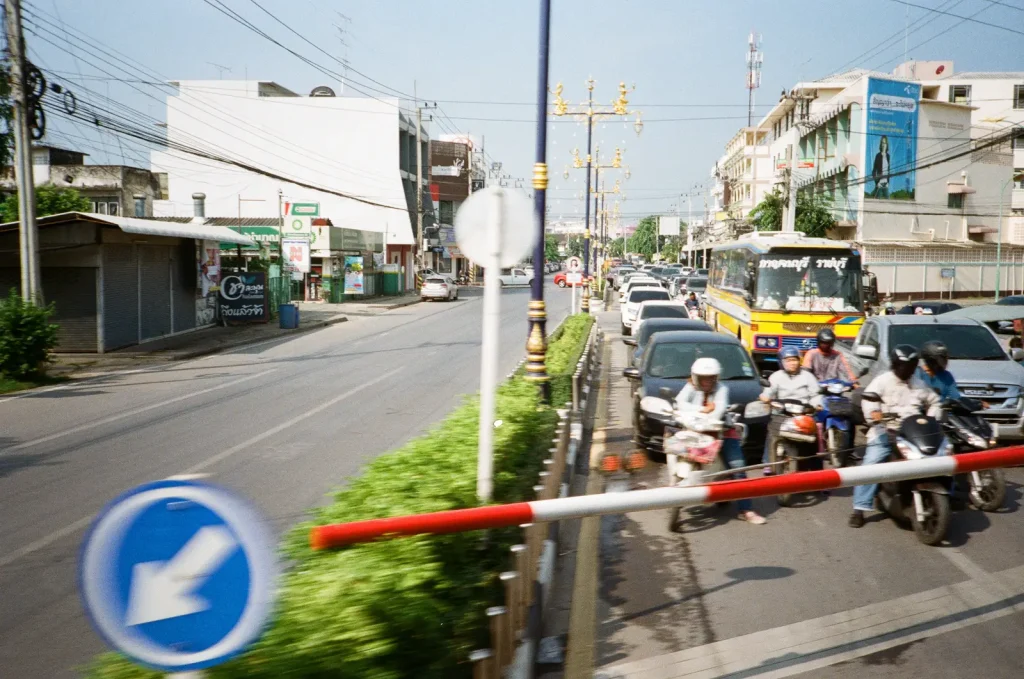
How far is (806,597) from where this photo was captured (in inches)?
243

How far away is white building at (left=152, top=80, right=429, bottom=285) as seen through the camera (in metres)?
63.3

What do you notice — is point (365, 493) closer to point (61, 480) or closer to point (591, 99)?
point (61, 480)

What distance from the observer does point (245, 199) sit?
61594 mm

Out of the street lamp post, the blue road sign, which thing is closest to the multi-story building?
the street lamp post

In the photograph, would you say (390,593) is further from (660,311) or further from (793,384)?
(660,311)

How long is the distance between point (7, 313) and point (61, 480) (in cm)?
998

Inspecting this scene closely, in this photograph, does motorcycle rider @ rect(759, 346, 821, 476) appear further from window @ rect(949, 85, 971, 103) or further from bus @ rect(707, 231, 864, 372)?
window @ rect(949, 85, 971, 103)

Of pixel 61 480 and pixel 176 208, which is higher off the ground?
pixel 176 208

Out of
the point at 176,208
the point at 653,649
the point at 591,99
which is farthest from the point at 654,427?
the point at 176,208

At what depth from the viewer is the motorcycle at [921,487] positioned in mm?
7324

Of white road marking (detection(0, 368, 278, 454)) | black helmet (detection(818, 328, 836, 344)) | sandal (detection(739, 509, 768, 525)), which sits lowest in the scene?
white road marking (detection(0, 368, 278, 454))

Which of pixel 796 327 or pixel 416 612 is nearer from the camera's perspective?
pixel 416 612

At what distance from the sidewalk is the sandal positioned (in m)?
15.7

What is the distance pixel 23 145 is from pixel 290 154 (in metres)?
47.3
